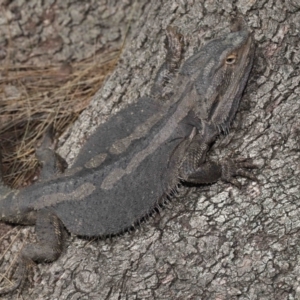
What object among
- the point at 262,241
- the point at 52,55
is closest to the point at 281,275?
the point at 262,241

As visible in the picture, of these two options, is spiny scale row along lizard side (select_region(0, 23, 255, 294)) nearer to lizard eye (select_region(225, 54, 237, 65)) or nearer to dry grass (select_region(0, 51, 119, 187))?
lizard eye (select_region(225, 54, 237, 65))

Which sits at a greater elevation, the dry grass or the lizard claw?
the lizard claw

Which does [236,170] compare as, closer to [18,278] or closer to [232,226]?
[232,226]

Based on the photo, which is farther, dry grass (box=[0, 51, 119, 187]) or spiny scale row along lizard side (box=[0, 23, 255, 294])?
dry grass (box=[0, 51, 119, 187])

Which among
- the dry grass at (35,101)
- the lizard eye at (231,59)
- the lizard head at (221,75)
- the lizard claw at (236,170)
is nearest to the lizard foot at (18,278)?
the dry grass at (35,101)

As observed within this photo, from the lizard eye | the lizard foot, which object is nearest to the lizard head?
the lizard eye
